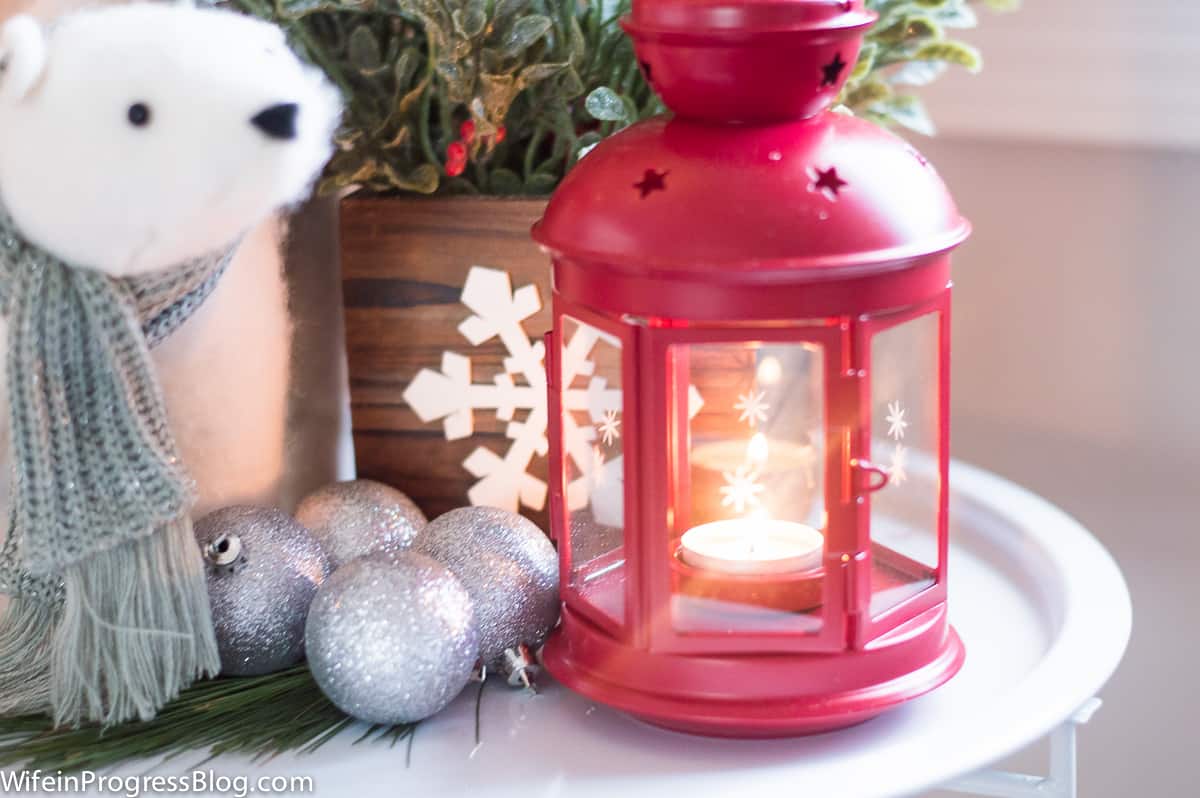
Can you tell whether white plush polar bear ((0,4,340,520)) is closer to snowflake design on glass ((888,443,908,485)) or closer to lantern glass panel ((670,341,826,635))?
lantern glass panel ((670,341,826,635))

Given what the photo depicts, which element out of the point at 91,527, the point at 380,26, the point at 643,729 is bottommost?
the point at 643,729

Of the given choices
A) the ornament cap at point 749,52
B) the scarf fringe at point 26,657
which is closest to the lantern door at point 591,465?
the ornament cap at point 749,52

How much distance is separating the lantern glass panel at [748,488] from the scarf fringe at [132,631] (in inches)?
9.1

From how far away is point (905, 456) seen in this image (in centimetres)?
66

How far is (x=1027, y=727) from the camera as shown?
0.63 metres

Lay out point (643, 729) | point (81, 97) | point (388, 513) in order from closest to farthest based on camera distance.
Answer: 1. point (81, 97)
2. point (643, 729)
3. point (388, 513)

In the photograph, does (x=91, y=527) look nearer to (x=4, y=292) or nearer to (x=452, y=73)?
(x=4, y=292)

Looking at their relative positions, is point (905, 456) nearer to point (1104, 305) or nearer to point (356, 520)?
point (356, 520)

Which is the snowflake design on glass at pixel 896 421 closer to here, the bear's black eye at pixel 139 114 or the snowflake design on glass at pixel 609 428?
the snowflake design on glass at pixel 609 428

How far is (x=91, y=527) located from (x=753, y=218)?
0.33 meters

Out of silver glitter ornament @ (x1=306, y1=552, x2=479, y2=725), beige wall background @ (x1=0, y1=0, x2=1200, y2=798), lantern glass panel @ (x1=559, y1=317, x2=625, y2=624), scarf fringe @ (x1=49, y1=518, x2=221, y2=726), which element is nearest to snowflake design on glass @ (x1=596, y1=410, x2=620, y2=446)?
lantern glass panel @ (x1=559, y1=317, x2=625, y2=624)

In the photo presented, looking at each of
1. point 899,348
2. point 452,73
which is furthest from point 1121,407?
point 452,73

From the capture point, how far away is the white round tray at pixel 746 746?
1.98ft

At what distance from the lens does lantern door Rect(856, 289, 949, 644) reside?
2.08ft
